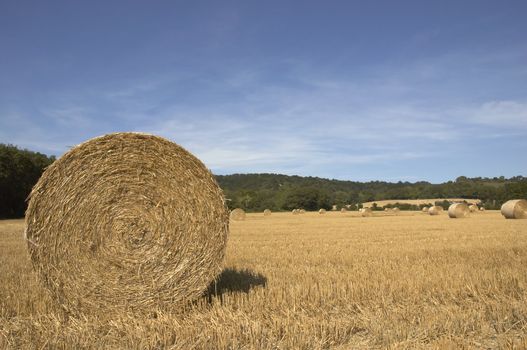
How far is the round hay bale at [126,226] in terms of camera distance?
514 centimetres

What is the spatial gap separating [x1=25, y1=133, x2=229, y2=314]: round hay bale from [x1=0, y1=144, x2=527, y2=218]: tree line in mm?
909

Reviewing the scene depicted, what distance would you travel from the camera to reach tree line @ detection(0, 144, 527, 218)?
1524 inches

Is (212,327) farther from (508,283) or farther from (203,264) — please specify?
(508,283)

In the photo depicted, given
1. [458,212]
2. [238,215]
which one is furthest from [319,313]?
[238,215]

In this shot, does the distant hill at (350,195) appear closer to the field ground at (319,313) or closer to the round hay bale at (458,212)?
the round hay bale at (458,212)

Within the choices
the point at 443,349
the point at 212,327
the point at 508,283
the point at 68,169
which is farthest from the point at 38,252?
the point at 508,283

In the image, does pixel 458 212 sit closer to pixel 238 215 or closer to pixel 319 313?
pixel 238 215

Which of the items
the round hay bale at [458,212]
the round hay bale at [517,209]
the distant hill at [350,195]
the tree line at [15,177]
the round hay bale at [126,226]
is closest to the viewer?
the round hay bale at [126,226]

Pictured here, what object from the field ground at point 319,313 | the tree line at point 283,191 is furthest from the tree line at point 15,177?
the field ground at point 319,313

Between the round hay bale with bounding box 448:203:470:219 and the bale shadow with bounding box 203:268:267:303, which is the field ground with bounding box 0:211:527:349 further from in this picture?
the round hay bale with bounding box 448:203:470:219

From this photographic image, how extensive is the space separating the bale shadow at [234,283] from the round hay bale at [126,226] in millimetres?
524

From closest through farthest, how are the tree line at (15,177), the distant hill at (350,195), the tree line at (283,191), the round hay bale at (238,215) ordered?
the round hay bale at (238,215) → the tree line at (15,177) → the tree line at (283,191) → the distant hill at (350,195)

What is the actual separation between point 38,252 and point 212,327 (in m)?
2.29

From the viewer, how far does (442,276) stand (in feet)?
21.7
